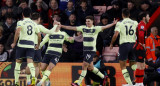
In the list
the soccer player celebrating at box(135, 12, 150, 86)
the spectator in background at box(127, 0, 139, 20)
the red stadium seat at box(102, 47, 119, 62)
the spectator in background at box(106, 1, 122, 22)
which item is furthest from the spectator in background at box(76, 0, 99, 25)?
→ the soccer player celebrating at box(135, 12, 150, 86)

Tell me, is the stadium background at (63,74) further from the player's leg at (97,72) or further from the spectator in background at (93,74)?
the player's leg at (97,72)

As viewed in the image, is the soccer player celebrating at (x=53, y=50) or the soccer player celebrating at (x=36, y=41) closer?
the soccer player celebrating at (x=36, y=41)

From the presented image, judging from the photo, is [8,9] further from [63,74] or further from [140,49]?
[140,49]

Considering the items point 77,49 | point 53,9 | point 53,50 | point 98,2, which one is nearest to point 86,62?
point 53,50

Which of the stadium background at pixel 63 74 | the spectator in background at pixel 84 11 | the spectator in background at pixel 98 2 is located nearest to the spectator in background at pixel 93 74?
the stadium background at pixel 63 74

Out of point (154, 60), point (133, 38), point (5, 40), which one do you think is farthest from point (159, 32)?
point (5, 40)

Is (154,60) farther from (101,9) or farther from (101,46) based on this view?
(101,9)

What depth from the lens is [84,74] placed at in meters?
17.9

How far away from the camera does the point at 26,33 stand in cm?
1672

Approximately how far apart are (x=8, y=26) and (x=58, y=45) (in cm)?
384

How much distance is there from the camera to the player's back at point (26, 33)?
54.7ft

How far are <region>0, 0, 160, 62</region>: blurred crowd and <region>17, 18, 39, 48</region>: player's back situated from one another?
118 inches

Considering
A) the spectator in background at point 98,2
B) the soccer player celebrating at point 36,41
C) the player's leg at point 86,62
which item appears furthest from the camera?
the spectator in background at point 98,2

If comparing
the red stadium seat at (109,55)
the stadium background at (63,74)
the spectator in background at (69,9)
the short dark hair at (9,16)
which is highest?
the spectator in background at (69,9)
